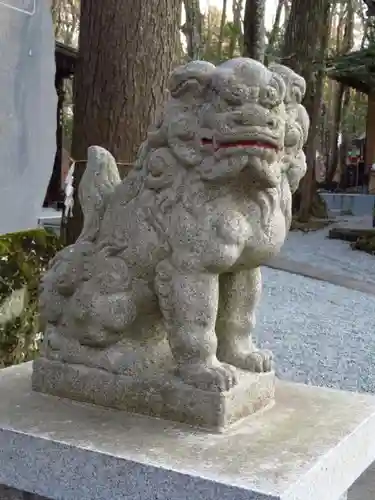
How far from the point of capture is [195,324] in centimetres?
176

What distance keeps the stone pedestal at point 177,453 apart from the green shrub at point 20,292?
1329 mm

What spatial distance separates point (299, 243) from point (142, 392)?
8.14 m

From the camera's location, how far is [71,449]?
1.70m

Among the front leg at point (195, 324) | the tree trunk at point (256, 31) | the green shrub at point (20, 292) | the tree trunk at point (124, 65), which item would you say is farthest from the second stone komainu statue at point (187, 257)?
the tree trunk at point (256, 31)

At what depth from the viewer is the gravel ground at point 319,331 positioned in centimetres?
416

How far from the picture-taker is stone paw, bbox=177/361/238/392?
68.6 inches

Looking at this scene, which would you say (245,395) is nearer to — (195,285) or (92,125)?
(195,285)

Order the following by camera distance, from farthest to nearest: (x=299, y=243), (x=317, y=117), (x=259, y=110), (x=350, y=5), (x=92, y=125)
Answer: (x=350, y=5)
(x=317, y=117)
(x=299, y=243)
(x=92, y=125)
(x=259, y=110)

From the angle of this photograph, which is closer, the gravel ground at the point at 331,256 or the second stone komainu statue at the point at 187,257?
the second stone komainu statue at the point at 187,257

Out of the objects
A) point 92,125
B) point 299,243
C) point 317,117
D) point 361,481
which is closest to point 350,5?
point 317,117

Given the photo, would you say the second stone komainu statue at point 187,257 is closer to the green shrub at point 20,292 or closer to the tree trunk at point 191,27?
the green shrub at point 20,292

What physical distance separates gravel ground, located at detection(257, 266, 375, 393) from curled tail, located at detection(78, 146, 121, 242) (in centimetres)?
232

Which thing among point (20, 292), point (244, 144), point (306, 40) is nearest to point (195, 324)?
point (244, 144)

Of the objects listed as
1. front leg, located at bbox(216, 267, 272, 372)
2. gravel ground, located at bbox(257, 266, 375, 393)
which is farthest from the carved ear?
gravel ground, located at bbox(257, 266, 375, 393)
